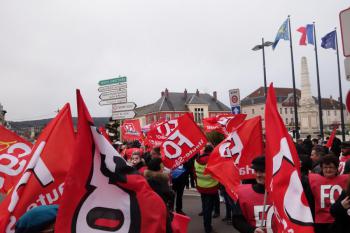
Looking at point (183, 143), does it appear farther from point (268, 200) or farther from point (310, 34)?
point (310, 34)

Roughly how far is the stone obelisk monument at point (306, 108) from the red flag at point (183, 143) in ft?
176

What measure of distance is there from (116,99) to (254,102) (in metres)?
101

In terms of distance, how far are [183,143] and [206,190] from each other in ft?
3.82

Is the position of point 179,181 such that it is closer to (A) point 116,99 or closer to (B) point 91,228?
(A) point 116,99

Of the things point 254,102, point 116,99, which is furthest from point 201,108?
point 116,99

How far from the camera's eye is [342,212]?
148 inches

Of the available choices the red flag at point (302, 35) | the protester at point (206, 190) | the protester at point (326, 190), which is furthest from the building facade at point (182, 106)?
the protester at point (326, 190)

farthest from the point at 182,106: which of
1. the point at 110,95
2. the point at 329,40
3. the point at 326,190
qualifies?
the point at 326,190

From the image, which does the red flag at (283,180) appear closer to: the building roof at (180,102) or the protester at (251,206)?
the protester at (251,206)

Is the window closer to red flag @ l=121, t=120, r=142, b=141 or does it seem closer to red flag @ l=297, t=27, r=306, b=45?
red flag @ l=297, t=27, r=306, b=45

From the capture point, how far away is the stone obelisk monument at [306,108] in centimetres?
6047

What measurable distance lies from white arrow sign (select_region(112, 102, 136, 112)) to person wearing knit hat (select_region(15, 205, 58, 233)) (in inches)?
283

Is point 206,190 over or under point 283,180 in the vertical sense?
under

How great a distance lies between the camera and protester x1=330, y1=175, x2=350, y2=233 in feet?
11.9
